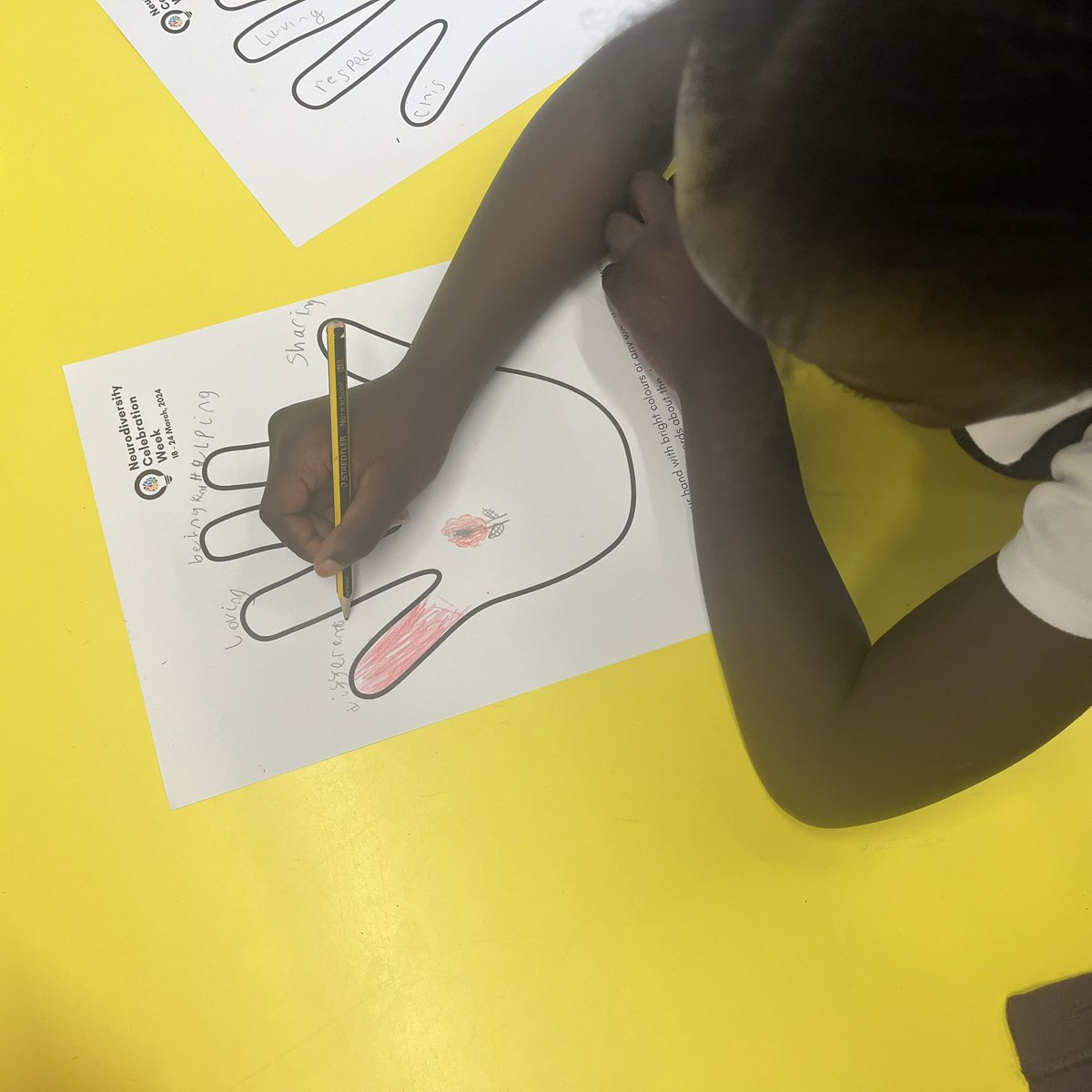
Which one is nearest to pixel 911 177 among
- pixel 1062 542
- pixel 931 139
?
pixel 931 139

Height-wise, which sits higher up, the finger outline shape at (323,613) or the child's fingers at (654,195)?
the child's fingers at (654,195)

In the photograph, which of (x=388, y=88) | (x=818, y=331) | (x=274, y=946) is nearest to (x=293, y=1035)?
(x=274, y=946)

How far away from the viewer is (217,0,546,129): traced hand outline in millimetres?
492

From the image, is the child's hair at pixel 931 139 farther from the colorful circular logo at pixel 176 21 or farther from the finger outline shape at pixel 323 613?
the colorful circular logo at pixel 176 21

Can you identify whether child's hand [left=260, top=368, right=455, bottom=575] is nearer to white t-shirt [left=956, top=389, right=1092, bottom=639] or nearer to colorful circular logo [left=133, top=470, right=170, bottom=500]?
colorful circular logo [left=133, top=470, right=170, bottom=500]

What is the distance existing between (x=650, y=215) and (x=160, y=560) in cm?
32

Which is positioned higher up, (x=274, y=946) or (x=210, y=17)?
(x=210, y=17)

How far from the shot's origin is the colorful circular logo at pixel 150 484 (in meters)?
0.44

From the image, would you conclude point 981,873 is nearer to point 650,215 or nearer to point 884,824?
point 884,824

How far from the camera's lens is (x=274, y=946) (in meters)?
0.40

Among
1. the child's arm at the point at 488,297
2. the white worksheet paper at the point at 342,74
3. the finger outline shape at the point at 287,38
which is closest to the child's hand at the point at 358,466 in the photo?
the child's arm at the point at 488,297

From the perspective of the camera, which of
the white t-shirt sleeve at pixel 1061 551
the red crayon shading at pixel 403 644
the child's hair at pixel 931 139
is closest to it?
the child's hair at pixel 931 139

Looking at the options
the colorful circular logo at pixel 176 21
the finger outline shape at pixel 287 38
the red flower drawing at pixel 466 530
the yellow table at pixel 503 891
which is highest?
the colorful circular logo at pixel 176 21

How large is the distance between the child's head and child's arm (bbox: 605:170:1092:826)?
5.0 inches
